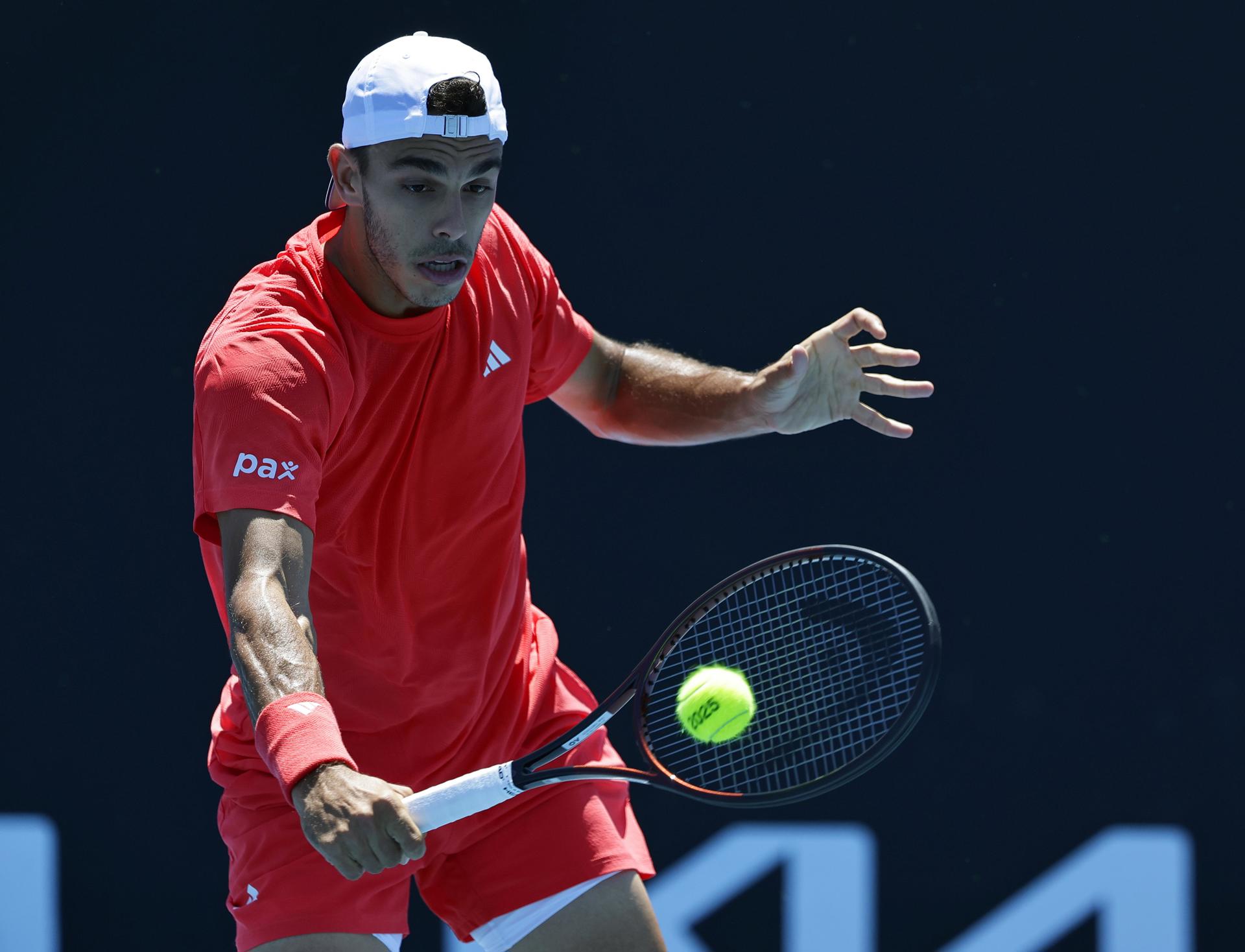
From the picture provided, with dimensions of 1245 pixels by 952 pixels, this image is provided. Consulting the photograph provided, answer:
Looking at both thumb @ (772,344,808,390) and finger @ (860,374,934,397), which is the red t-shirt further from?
finger @ (860,374,934,397)

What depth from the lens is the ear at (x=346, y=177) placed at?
2.88 meters

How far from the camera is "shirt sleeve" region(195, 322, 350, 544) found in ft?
8.20

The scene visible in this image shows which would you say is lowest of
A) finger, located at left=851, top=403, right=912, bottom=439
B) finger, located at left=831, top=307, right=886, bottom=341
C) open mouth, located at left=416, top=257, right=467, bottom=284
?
finger, located at left=851, top=403, right=912, bottom=439

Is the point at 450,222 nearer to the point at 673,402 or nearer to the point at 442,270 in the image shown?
the point at 442,270

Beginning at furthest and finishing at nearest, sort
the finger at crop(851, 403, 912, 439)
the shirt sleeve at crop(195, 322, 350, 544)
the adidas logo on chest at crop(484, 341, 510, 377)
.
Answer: the finger at crop(851, 403, 912, 439)
the adidas logo on chest at crop(484, 341, 510, 377)
the shirt sleeve at crop(195, 322, 350, 544)

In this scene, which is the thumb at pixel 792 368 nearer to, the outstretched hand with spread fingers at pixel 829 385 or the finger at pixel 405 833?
the outstretched hand with spread fingers at pixel 829 385

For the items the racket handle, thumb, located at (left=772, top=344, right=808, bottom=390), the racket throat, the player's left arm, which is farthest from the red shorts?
thumb, located at (left=772, top=344, right=808, bottom=390)

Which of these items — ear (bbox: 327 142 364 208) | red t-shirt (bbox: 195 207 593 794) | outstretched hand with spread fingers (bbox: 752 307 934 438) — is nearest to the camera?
red t-shirt (bbox: 195 207 593 794)

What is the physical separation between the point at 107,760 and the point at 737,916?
5.26 feet

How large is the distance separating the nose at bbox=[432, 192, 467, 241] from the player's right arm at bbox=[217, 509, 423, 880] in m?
0.54

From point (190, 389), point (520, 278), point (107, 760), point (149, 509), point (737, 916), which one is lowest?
point (737, 916)

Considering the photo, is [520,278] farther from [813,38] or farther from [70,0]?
[70,0]

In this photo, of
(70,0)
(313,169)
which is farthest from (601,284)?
(70,0)

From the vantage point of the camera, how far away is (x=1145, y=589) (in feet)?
14.1
